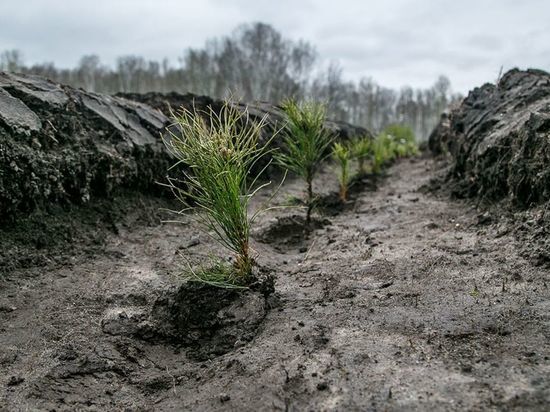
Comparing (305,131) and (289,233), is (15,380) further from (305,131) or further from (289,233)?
(305,131)

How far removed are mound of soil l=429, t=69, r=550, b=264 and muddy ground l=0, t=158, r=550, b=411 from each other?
19cm

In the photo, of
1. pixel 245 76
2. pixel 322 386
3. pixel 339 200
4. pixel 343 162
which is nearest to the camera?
pixel 322 386

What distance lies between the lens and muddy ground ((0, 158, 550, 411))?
1671 mm

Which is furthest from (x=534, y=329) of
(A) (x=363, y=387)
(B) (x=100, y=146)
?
(B) (x=100, y=146)

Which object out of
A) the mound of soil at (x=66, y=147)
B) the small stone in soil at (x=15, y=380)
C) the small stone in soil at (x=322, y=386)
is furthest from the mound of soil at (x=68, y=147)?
the small stone in soil at (x=322, y=386)

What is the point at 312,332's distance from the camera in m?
2.16

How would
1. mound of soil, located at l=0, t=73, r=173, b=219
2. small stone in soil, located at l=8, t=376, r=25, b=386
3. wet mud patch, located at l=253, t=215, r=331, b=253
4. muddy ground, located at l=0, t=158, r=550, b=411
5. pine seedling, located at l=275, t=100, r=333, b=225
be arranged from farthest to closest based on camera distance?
pine seedling, located at l=275, t=100, r=333, b=225, wet mud patch, located at l=253, t=215, r=331, b=253, mound of soil, located at l=0, t=73, r=173, b=219, small stone in soil, located at l=8, t=376, r=25, b=386, muddy ground, located at l=0, t=158, r=550, b=411


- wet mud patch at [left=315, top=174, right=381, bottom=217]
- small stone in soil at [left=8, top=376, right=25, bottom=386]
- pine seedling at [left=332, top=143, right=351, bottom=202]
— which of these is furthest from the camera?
pine seedling at [left=332, top=143, right=351, bottom=202]

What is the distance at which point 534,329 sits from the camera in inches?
76.7

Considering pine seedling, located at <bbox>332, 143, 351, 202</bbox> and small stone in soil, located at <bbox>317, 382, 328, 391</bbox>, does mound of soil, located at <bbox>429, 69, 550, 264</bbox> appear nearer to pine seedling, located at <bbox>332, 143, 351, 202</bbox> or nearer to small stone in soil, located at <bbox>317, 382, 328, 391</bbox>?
pine seedling, located at <bbox>332, 143, 351, 202</bbox>

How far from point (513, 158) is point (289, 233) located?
214cm

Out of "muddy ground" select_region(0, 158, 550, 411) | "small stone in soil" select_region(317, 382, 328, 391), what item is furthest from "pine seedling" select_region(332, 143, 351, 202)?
"small stone in soil" select_region(317, 382, 328, 391)

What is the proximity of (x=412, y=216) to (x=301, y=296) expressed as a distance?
2.33m

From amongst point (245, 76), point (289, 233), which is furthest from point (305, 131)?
point (245, 76)
